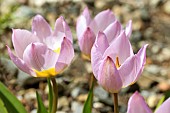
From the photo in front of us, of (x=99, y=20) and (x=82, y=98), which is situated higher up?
(x=99, y=20)

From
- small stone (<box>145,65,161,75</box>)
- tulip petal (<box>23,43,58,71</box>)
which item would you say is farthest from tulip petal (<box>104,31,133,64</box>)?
small stone (<box>145,65,161,75</box>)

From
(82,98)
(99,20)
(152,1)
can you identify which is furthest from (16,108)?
(152,1)

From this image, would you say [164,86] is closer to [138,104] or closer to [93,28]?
[93,28]

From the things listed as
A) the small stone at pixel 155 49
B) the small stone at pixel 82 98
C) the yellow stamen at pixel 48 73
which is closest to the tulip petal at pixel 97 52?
the yellow stamen at pixel 48 73

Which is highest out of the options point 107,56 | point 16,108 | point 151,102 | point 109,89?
point 107,56

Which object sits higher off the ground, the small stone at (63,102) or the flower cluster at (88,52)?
the flower cluster at (88,52)

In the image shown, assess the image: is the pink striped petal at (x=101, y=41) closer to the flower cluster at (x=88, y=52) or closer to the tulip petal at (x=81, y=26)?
the flower cluster at (x=88, y=52)

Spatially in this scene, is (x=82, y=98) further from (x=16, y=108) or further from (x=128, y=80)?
(x=128, y=80)
